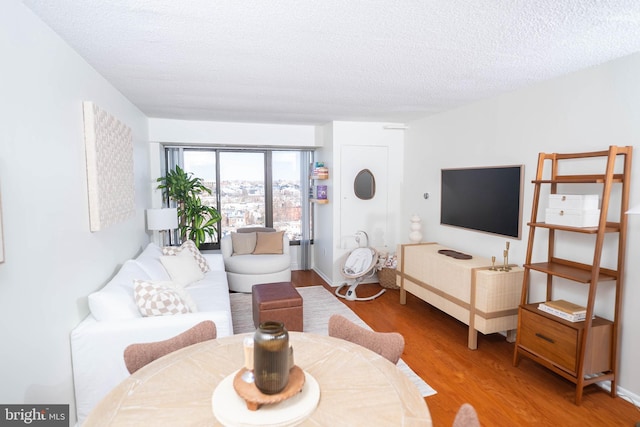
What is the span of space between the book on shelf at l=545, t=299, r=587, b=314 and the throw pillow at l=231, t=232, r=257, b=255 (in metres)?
3.68

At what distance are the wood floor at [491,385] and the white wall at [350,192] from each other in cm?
151

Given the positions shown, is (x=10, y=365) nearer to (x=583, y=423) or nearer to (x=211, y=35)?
(x=211, y=35)

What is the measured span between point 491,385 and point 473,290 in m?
0.80

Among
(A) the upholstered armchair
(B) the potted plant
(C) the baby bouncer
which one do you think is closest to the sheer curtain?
(A) the upholstered armchair

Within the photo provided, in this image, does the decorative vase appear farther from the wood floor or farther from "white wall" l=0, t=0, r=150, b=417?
the wood floor

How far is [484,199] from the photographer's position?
3639 mm

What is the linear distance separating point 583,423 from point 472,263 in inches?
58.2

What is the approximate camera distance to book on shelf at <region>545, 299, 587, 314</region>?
247 centimetres

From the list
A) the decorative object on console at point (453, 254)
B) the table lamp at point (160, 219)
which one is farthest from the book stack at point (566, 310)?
the table lamp at point (160, 219)

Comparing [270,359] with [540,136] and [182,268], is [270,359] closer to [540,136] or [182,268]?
[182,268]

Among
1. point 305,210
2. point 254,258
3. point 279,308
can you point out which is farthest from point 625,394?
point 305,210

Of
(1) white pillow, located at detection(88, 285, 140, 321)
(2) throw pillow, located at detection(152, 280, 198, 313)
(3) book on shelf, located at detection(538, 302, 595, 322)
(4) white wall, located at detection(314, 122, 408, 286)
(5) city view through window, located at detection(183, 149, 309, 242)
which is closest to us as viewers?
(1) white pillow, located at detection(88, 285, 140, 321)

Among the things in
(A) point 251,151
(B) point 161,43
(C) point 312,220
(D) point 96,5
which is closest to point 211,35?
(B) point 161,43

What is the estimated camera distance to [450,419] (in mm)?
2234
